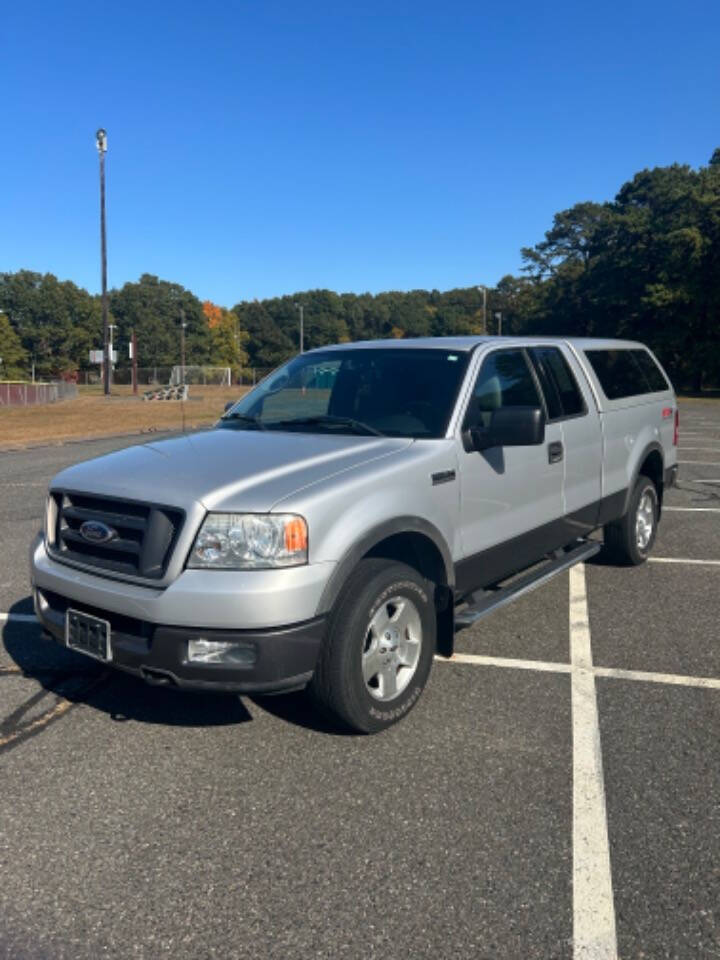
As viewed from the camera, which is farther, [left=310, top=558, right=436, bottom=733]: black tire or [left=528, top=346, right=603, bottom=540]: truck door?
[left=528, top=346, right=603, bottom=540]: truck door

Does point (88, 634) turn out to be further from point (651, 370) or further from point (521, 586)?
point (651, 370)

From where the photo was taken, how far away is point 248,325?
126812 mm

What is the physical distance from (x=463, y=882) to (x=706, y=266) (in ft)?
173

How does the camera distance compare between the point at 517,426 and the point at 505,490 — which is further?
the point at 505,490

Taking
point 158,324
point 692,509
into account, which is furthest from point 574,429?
point 158,324

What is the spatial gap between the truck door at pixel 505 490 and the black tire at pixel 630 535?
50.1 inches

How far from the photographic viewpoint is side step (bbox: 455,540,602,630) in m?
4.05

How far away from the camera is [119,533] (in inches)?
131

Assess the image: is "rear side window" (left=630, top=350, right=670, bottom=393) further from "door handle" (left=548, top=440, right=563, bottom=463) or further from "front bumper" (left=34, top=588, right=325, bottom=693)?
"front bumper" (left=34, top=588, right=325, bottom=693)

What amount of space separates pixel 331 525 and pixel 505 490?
4.96 ft

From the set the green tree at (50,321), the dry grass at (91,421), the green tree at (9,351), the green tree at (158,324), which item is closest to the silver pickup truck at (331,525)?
the dry grass at (91,421)

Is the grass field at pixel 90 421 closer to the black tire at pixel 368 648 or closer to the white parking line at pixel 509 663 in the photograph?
the white parking line at pixel 509 663

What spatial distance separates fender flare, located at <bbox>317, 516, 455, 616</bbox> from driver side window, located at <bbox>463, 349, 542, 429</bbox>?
0.70m

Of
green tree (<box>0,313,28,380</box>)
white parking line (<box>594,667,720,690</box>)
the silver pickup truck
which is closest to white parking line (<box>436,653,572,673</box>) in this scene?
white parking line (<box>594,667,720,690</box>)
